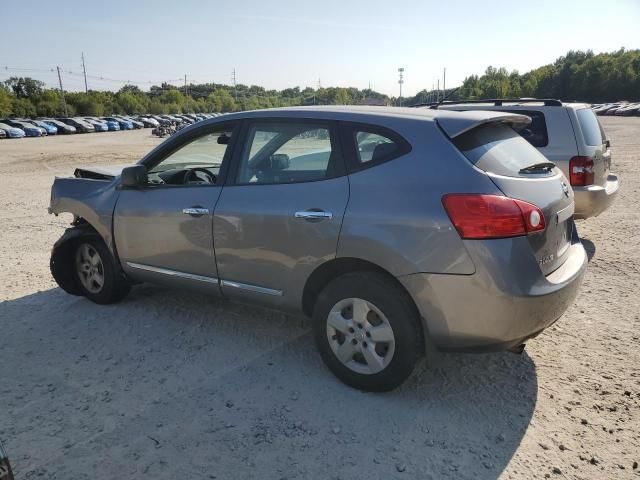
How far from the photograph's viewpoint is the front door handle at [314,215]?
317 cm

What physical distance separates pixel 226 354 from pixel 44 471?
4.76 ft

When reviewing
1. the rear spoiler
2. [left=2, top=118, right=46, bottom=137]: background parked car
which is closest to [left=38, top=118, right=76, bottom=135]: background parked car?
[left=2, top=118, right=46, bottom=137]: background parked car

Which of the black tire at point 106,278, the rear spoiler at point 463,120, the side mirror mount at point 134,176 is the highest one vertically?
the rear spoiler at point 463,120

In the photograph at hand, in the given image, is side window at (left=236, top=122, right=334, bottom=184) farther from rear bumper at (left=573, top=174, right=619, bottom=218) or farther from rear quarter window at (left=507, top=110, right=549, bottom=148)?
rear bumper at (left=573, top=174, right=619, bottom=218)

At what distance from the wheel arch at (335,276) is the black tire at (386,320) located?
2 cm

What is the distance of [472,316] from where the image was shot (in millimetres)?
2797

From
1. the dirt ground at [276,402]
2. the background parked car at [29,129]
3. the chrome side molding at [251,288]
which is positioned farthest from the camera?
the background parked car at [29,129]

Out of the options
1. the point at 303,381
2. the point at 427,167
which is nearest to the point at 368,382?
the point at 303,381

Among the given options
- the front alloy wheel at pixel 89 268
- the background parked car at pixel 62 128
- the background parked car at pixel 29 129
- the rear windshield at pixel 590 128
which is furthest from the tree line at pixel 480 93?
the front alloy wheel at pixel 89 268

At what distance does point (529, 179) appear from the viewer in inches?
119

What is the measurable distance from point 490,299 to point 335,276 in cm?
101

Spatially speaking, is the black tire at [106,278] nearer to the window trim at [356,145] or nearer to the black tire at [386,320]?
the black tire at [386,320]

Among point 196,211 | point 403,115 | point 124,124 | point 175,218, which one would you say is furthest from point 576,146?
point 124,124

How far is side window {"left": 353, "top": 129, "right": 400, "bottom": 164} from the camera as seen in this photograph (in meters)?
3.08
